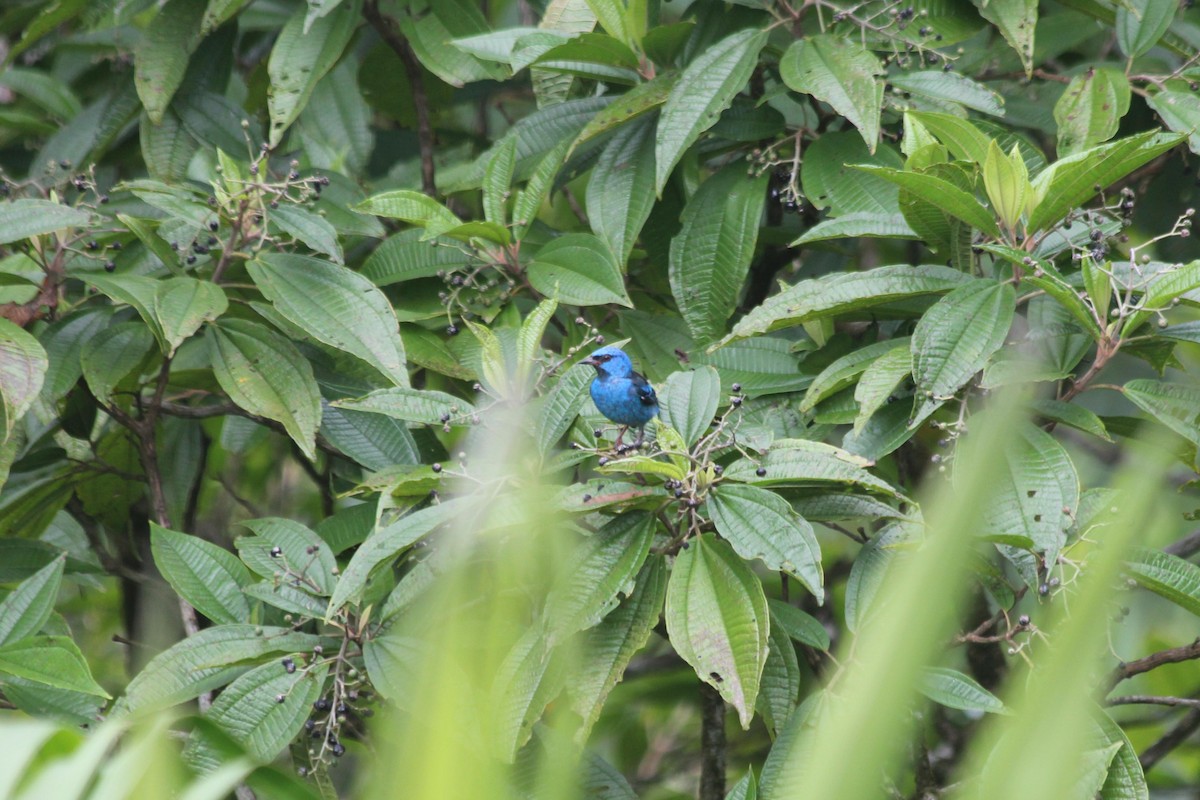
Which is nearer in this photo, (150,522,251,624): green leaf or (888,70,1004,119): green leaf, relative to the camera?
(150,522,251,624): green leaf

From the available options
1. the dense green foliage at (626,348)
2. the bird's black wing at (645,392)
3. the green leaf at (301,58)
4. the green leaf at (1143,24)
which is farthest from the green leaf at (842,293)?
the green leaf at (301,58)

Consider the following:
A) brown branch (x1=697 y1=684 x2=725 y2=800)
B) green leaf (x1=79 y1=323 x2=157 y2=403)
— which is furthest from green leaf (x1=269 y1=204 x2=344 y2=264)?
brown branch (x1=697 y1=684 x2=725 y2=800)

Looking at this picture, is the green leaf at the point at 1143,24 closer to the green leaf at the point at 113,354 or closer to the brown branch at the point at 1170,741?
the brown branch at the point at 1170,741

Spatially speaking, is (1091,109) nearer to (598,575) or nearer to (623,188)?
(623,188)

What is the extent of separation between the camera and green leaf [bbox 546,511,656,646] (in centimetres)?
182

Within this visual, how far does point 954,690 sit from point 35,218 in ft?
6.05

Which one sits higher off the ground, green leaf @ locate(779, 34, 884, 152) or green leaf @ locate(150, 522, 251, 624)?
green leaf @ locate(779, 34, 884, 152)

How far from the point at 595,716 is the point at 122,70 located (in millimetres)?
2438

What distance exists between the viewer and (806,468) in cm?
184

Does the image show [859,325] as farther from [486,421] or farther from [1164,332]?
[486,421]

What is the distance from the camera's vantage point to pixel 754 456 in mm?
1941

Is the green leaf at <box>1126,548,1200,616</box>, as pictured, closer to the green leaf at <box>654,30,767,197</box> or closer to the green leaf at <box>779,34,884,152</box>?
the green leaf at <box>779,34,884,152</box>

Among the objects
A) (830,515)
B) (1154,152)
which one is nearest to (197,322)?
(830,515)

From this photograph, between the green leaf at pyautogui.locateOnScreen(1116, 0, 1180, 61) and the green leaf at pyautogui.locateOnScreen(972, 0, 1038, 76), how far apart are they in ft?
0.79
